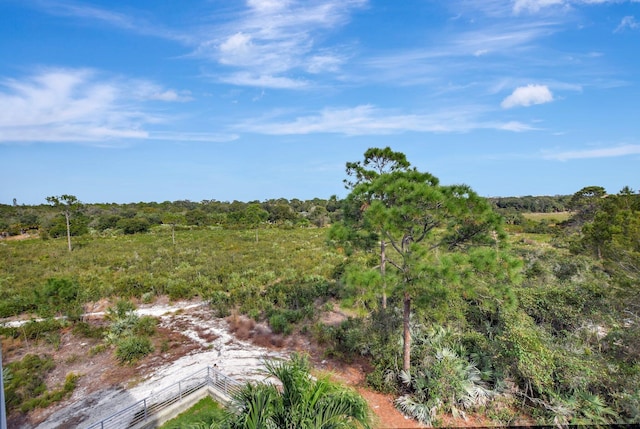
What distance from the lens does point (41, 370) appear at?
12.1 metres

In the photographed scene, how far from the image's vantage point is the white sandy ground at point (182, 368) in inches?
383

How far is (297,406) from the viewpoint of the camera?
5402 mm

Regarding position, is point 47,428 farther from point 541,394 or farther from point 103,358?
point 541,394

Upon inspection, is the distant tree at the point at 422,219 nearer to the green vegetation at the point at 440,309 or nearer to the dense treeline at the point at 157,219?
the green vegetation at the point at 440,309

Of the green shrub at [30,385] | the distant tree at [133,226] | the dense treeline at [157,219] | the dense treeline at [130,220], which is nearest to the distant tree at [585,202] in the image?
the dense treeline at [157,219]

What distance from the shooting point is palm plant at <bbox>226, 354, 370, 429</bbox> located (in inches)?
203

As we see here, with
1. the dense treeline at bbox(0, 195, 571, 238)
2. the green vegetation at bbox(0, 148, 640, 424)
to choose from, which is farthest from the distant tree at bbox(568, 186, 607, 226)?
the green vegetation at bbox(0, 148, 640, 424)

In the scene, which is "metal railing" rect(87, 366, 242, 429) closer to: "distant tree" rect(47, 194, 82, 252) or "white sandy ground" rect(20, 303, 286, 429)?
"white sandy ground" rect(20, 303, 286, 429)

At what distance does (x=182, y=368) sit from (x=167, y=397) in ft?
6.68

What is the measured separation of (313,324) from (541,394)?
9203mm

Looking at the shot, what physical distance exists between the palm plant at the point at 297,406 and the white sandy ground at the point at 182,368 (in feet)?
9.50

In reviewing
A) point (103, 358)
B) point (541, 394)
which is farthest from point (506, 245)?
point (103, 358)

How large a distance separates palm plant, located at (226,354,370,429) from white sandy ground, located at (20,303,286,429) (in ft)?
9.50

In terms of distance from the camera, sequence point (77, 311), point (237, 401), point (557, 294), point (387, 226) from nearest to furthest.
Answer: point (237, 401), point (387, 226), point (557, 294), point (77, 311)
